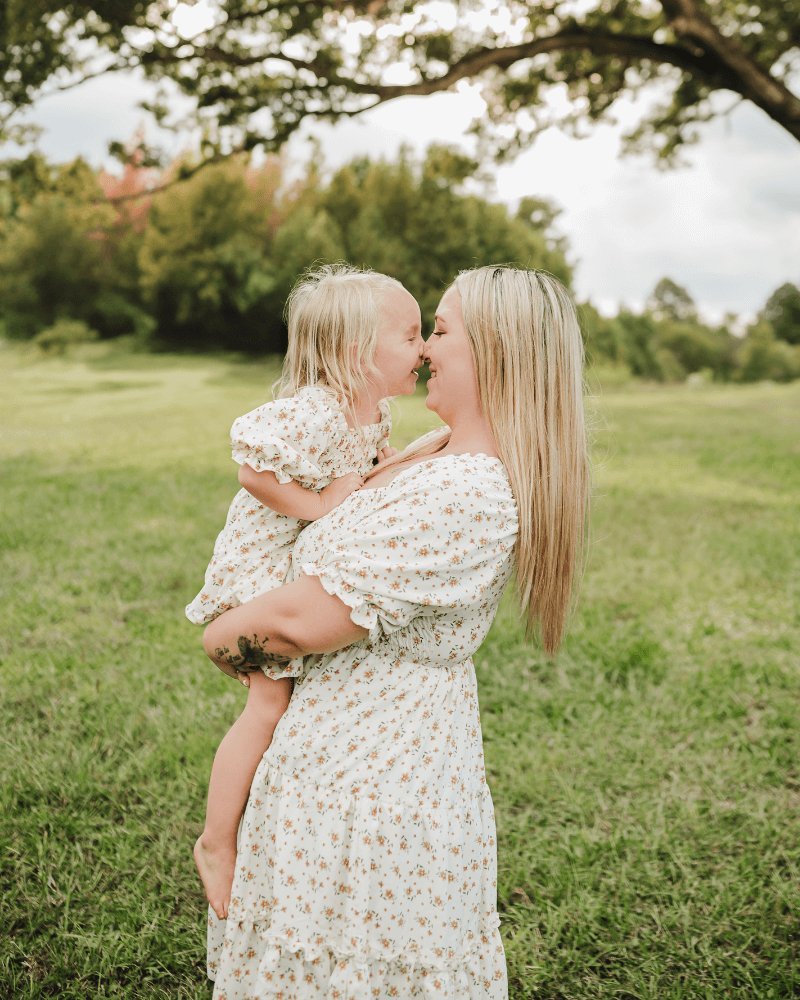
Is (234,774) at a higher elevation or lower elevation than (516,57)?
lower

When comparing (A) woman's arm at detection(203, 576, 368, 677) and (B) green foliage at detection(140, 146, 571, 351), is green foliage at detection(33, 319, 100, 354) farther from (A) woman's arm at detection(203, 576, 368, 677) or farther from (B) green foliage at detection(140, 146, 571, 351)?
(A) woman's arm at detection(203, 576, 368, 677)

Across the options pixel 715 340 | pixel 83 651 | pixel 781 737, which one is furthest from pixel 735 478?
pixel 715 340

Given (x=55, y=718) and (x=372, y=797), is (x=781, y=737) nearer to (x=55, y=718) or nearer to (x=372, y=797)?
(x=372, y=797)

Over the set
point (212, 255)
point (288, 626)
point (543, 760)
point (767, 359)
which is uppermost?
point (212, 255)

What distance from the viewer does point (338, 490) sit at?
1783 mm

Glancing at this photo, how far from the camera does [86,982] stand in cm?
232

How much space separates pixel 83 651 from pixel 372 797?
3.13 m

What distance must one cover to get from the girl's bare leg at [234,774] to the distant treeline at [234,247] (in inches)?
626

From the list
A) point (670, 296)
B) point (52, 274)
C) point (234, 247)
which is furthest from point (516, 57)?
point (670, 296)

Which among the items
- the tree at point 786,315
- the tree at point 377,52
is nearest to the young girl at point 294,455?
the tree at point 377,52

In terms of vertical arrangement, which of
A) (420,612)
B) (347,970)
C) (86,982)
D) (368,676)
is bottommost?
(86,982)

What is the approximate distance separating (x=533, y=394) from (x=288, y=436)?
48 cm

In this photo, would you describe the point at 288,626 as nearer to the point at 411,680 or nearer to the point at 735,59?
the point at 411,680

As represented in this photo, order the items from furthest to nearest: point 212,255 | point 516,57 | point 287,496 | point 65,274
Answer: point 65,274 → point 212,255 → point 516,57 → point 287,496
